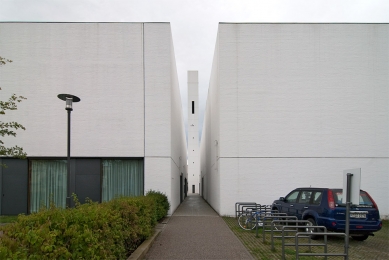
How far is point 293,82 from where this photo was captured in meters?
17.8

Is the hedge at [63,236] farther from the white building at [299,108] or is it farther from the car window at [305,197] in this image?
the white building at [299,108]

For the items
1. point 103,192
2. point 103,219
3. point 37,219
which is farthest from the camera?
point 103,192

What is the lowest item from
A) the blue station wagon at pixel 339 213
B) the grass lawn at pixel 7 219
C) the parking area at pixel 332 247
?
the grass lawn at pixel 7 219

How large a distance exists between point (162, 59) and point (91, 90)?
382 cm

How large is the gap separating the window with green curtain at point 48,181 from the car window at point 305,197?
11.2 m

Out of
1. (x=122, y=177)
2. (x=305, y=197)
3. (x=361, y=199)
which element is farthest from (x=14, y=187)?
(x=361, y=199)

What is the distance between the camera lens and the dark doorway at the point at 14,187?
1697cm

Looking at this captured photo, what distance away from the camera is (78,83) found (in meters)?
17.6

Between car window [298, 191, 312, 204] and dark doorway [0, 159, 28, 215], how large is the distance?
41.6 feet

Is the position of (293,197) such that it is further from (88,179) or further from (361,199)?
(88,179)

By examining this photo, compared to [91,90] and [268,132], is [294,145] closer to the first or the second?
[268,132]

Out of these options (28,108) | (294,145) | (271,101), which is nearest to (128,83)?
(28,108)

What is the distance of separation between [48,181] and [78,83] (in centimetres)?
500

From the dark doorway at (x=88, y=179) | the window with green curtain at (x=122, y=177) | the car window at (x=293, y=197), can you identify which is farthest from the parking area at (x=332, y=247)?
the dark doorway at (x=88, y=179)
